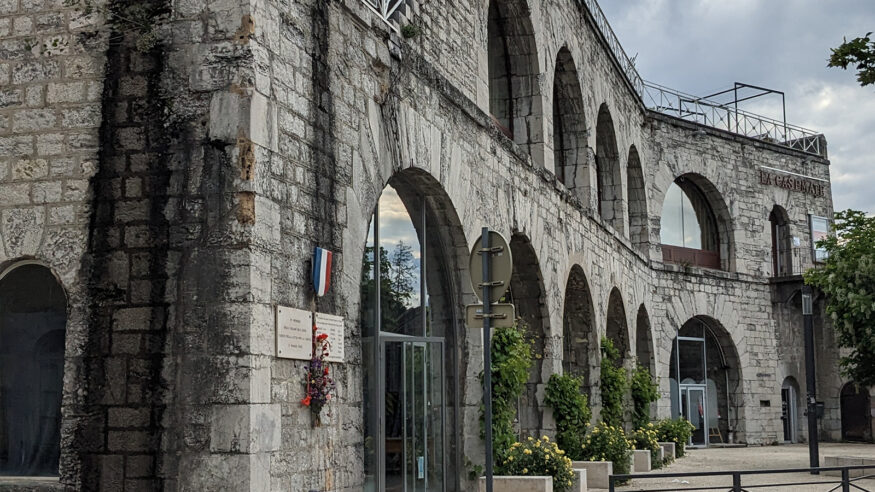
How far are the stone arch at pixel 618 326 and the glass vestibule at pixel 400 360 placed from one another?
9117mm

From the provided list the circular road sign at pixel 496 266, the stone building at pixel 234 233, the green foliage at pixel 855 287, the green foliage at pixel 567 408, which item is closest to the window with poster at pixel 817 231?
the green foliage at pixel 855 287

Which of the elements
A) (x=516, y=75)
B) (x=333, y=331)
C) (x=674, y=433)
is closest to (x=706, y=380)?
(x=674, y=433)

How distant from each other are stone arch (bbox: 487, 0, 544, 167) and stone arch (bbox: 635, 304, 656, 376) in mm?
A: 8750

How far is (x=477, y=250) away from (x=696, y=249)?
69.5 feet

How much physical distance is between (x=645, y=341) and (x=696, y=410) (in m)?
4.42

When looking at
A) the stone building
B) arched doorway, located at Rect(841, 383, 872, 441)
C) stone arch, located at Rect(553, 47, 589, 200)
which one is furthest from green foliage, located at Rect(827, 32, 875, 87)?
arched doorway, located at Rect(841, 383, 872, 441)

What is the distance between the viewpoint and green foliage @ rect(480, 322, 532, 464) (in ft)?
34.6

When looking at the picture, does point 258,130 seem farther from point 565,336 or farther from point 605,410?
point 605,410

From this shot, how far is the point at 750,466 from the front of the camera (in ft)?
55.4

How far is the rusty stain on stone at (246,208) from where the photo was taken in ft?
19.5

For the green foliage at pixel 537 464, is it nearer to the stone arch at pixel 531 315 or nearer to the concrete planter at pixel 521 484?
the concrete planter at pixel 521 484

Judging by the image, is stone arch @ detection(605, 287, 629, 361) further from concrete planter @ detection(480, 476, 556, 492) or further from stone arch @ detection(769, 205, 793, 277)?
stone arch @ detection(769, 205, 793, 277)

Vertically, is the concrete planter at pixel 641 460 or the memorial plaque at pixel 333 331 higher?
the memorial plaque at pixel 333 331

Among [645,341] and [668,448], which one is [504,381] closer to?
[668,448]
